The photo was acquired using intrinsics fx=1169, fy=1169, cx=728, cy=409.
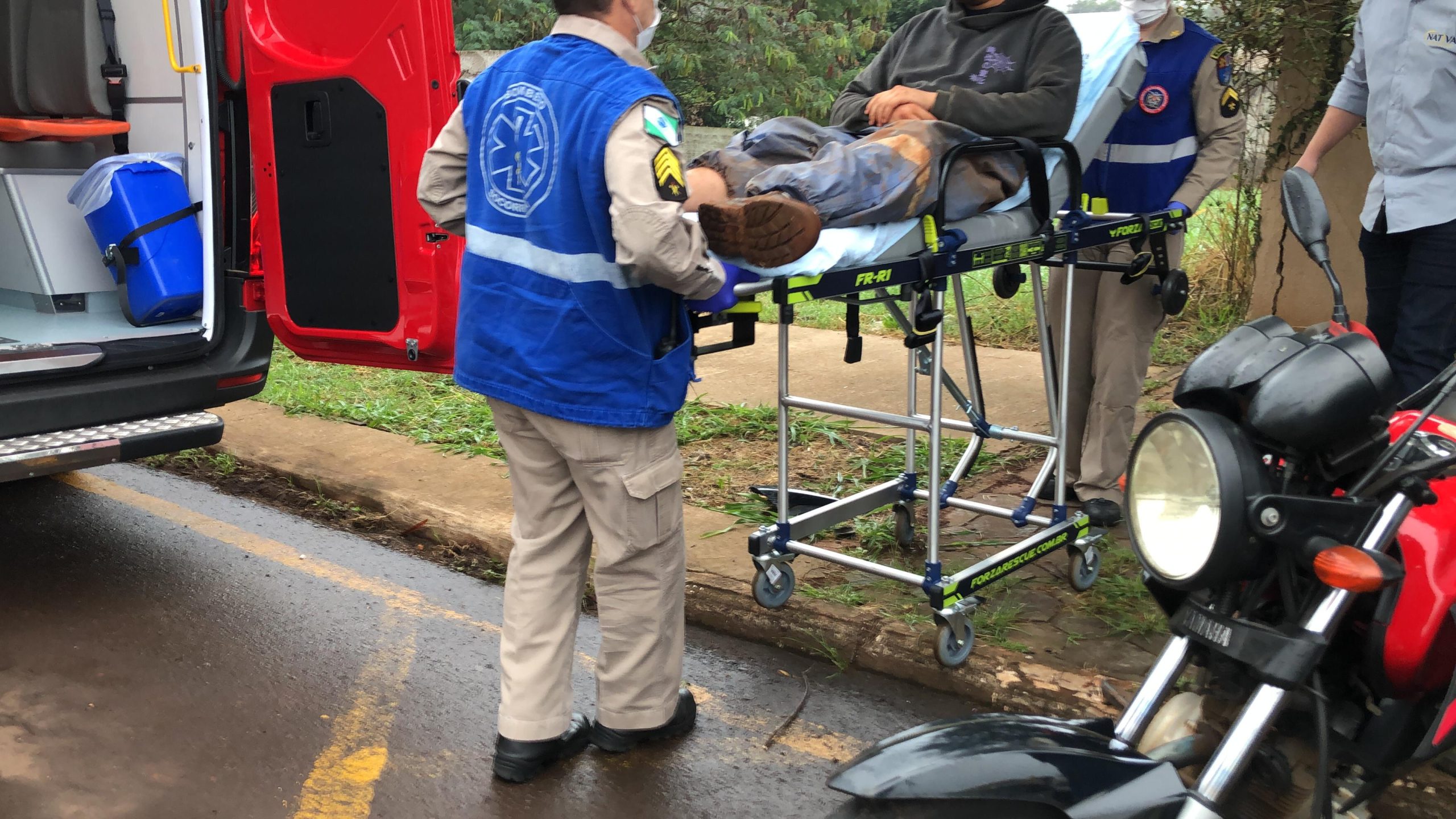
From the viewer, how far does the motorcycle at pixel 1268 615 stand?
5.45 ft

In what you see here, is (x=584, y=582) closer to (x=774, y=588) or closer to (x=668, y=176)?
(x=774, y=588)

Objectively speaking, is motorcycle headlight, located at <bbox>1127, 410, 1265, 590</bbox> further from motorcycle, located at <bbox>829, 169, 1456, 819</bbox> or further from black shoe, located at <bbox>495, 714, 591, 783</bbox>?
black shoe, located at <bbox>495, 714, 591, 783</bbox>

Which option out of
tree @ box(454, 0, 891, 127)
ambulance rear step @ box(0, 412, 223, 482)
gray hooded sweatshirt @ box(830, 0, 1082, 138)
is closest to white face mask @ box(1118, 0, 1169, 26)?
gray hooded sweatshirt @ box(830, 0, 1082, 138)

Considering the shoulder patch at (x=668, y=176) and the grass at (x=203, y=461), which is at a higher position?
the shoulder patch at (x=668, y=176)

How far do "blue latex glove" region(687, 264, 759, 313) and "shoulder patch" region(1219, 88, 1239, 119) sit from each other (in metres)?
2.28

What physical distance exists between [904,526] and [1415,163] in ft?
6.43

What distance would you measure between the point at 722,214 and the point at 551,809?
1467 millimetres

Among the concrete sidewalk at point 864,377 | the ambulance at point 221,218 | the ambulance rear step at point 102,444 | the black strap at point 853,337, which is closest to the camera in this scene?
the black strap at point 853,337

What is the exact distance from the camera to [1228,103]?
418 cm

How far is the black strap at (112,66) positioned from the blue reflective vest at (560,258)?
149 inches

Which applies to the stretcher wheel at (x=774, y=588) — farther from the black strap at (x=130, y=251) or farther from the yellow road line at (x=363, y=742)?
the black strap at (x=130, y=251)

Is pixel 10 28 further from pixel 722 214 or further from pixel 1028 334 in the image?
pixel 1028 334

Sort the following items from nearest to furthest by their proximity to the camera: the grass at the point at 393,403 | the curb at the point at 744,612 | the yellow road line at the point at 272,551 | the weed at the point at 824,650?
the curb at the point at 744,612 → the weed at the point at 824,650 → the yellow road line at the point at 272,551 → the grass at the point at 393,403

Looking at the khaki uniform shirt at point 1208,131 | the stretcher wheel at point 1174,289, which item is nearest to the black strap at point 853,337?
the stretcher wheel at point 1174,289
